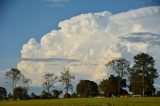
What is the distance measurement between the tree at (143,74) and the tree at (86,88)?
59.3 feet

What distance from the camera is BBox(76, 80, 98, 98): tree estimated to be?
106m

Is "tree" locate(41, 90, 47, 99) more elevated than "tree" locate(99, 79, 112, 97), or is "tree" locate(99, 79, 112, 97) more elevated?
"tree" locate(99, 79, 112, 97)

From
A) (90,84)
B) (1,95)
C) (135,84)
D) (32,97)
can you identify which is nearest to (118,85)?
(135,84)

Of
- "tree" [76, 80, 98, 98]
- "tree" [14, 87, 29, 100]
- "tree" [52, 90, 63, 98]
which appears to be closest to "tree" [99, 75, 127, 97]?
"tree" [76, 80, 98, 98]

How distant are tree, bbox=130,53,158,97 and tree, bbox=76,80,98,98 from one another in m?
18.1

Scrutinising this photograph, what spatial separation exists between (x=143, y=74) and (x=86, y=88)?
21621 mm

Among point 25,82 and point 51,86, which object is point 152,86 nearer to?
point 51,86

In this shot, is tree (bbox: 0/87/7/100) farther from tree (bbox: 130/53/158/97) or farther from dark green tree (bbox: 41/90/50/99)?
tree (bbox: 130/53/158/97)

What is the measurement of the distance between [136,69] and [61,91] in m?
23.8

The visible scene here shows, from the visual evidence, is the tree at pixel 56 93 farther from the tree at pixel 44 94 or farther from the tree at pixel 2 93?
the tree at pixel 2 93

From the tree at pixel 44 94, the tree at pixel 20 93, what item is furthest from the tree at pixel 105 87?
the tree at pixel 20 93

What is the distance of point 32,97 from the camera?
10294 centimetres

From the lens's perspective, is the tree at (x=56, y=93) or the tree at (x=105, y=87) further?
the tree at (x=56, y=93)

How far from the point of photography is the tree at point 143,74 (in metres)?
87.6
